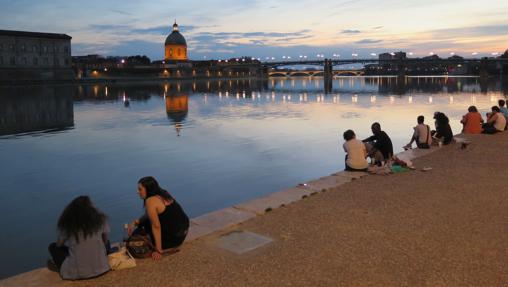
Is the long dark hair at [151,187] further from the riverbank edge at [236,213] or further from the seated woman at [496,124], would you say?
the seated woman at [496,124]

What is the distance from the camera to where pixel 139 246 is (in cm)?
654

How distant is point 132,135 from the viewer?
24.9 metres

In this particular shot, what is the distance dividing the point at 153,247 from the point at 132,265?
1.33ft

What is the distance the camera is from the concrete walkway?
19.4 ft

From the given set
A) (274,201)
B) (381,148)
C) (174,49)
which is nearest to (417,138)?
(381,148)

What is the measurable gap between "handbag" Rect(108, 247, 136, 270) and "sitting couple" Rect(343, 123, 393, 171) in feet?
23.2

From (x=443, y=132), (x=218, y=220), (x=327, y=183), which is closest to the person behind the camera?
(x=218, y=220)

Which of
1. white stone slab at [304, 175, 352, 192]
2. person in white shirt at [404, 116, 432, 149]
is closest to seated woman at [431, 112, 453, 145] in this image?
person in white shirt at [404, 116, 432, 149]

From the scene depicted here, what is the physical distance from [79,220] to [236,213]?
11.6ft

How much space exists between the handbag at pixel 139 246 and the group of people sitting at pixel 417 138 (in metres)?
6.75

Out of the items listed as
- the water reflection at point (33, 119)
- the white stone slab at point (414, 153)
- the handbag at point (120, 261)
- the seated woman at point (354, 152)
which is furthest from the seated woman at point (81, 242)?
the water reflection at point (33, 119)

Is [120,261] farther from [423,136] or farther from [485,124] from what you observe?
[485,124]

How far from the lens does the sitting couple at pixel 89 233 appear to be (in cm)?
567

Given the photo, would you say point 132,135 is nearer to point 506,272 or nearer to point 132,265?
point 132,265
